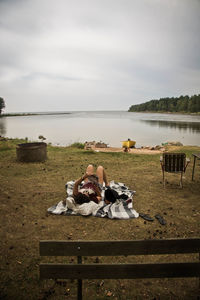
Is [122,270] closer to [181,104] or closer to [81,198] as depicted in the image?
[81,198]

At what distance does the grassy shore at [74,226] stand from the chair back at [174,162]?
2.61 ft

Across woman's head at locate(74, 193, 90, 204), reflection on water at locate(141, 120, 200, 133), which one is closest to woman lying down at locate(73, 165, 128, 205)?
woman's head at locate(74, 193, 90, 204)

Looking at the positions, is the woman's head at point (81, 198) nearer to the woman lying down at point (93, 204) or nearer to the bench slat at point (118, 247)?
the woman lying down at point (93, 204)

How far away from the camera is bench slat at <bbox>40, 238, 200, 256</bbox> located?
7.59 feet

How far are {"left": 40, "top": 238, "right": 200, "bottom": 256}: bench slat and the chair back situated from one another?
5319mm

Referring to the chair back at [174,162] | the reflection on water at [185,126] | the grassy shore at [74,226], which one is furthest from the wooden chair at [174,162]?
the reflection on water at [185,126]

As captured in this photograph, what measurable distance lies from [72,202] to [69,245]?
131 inches

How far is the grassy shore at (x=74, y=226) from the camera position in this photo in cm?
312

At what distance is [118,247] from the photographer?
234 centimetres

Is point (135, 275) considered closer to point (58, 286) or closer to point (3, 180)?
point (58, 286)

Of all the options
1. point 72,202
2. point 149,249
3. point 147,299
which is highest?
point 149,249

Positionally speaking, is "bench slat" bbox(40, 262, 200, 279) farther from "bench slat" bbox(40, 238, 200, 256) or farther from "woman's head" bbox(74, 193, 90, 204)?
"woman's head" bbox(74, 193, 90, 204)

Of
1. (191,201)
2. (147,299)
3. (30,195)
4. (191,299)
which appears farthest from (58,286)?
(191,201)

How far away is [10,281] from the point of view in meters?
3.27
